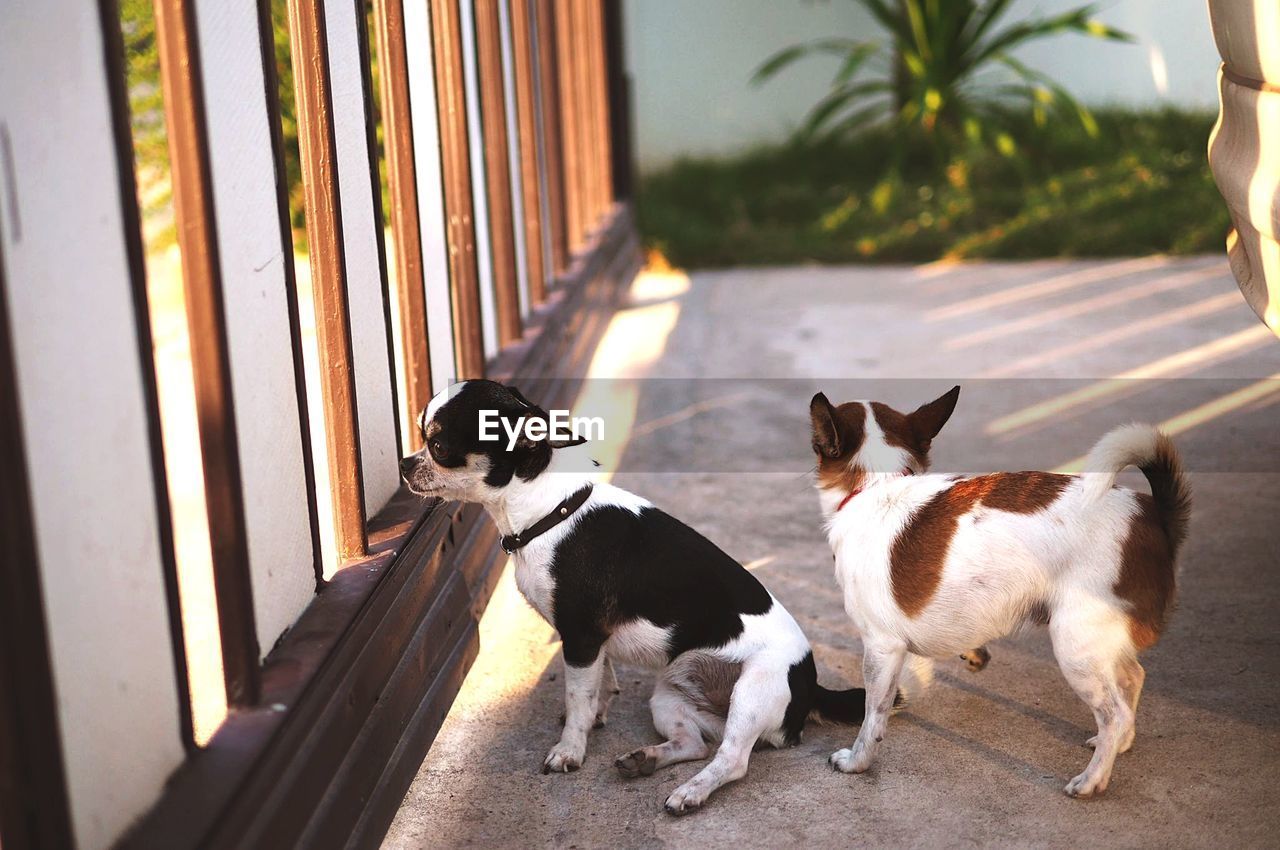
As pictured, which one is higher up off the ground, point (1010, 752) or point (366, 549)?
point (366, 549)

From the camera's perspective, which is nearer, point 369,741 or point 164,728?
point 164,728

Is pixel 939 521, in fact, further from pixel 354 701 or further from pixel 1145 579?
pixel 354 701

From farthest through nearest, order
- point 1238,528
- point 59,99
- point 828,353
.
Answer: point 828,353, point 1238,528, point 59,99

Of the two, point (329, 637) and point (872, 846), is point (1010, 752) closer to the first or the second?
point (872, 846)

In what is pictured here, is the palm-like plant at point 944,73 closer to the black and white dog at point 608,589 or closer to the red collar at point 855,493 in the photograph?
the red collar at point 855,493

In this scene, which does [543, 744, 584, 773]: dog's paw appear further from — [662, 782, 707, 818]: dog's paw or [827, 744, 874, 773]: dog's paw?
[827, 744, 874, 773]: dog's paw

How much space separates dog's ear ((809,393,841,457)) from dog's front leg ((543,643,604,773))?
617 millimetres

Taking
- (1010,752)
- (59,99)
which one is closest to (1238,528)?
(1010,752)

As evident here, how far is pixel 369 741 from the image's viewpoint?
8.04 ft

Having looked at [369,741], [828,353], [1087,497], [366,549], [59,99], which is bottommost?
[828,353]

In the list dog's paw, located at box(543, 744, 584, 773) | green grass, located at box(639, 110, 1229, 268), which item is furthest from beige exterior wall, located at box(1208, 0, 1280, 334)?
green grass, located at box(639, 110, 1229, 268)

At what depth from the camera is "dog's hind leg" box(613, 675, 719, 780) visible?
2.63 meters

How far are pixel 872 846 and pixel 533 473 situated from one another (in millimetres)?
967

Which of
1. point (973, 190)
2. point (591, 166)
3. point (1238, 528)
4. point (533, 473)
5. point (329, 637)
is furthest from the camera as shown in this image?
point (973, 190)
